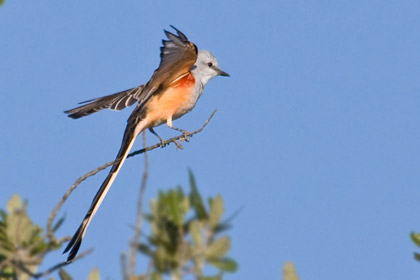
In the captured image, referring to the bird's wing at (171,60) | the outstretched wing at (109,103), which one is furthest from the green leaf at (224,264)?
the outstretched wing at (109,103)

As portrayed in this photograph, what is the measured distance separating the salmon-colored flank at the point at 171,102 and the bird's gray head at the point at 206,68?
373 mm

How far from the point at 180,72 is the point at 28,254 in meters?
5.59

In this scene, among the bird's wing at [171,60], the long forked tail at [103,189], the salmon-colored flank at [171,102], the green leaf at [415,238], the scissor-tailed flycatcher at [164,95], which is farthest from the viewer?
the salmon-colored flank at [171,102]

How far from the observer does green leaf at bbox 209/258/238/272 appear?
1.95m

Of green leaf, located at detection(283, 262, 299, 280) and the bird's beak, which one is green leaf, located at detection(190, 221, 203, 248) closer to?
green leaf, located at detection(283, 262, 299, 280)

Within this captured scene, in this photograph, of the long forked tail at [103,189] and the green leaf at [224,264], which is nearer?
the green leaf at [224,264]

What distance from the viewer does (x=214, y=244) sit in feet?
6.43

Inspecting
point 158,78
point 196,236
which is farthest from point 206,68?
point 196,236

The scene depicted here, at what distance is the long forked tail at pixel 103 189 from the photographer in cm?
482

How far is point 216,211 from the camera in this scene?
202 cm

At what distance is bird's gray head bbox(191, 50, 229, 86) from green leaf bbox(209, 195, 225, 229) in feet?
20.4

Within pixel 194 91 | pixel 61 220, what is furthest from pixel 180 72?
pixel 61 220

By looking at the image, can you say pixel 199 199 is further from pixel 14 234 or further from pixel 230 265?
pixel 14 234

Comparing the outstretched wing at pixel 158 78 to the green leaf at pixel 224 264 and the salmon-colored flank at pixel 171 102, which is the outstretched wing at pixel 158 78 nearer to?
the salmon-colored flank at pixel 171 102
